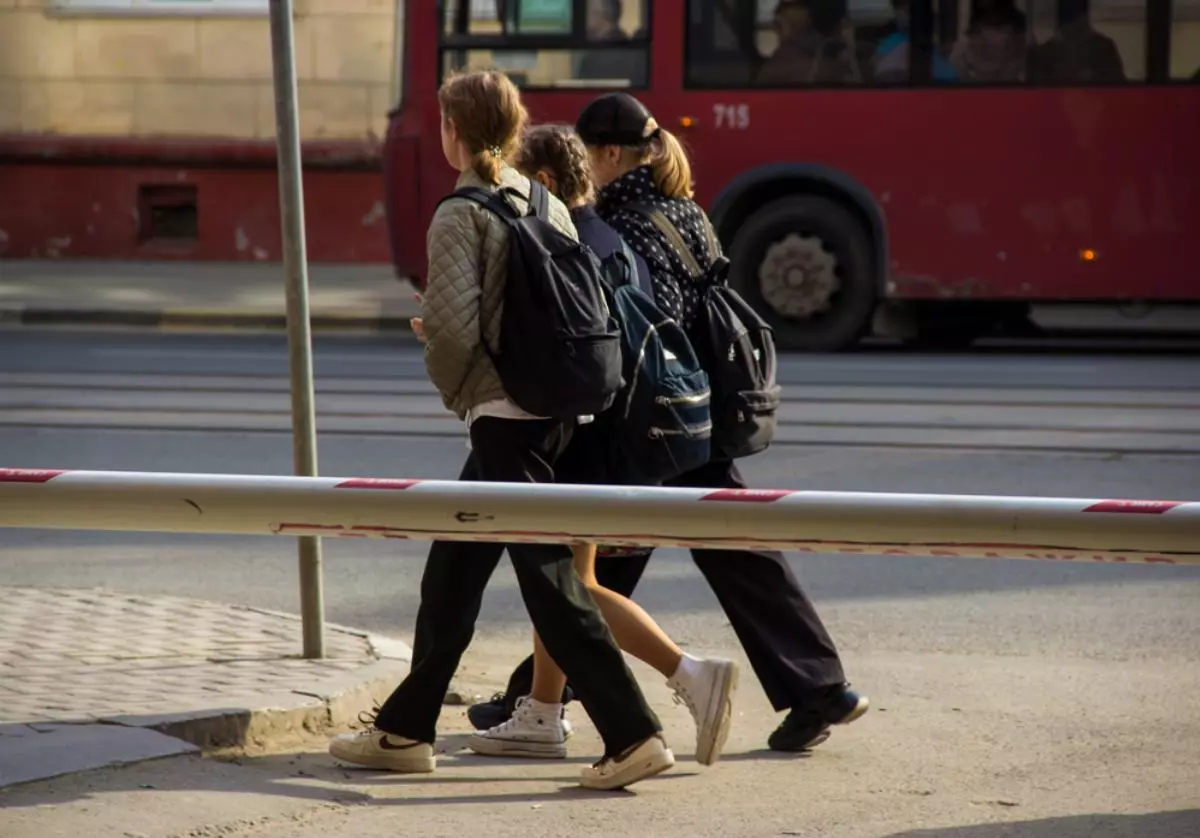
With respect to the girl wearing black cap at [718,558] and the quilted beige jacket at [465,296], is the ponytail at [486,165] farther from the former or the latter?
the girl wearing black cap at [718,558]

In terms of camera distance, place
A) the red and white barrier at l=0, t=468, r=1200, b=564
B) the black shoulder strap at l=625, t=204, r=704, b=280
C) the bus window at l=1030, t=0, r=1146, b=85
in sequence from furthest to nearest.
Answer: the bus window at l=1030, t=0, r=1146, b=85 < the black shoulder strap at l=625, t=204, r=704, b=280 < the red and white barrier at l=0, t=468, r=1200, b=564

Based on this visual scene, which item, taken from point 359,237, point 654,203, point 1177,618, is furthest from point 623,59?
point 654,203

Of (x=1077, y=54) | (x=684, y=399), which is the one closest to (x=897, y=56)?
(x=1077, y=54)

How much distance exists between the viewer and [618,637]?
5.11 m

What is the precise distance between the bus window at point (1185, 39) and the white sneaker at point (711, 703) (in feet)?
33.8

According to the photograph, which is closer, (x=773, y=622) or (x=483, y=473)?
(x=483, y=473)

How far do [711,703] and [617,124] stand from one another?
139 cm

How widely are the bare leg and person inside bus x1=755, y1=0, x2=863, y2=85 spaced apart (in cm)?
1009

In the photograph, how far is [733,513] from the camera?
371 centimetres

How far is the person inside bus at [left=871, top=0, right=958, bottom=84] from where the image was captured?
14547 mm

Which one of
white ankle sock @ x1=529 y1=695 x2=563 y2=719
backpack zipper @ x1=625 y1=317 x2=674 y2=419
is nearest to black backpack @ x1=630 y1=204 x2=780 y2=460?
backpack zipper @ x1=625 y1=317 x2=674 y2=419

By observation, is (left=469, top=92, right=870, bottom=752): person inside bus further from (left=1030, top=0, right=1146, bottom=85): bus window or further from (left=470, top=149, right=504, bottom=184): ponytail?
(left=1030, top=0, right=1146, bottom=85): bus window

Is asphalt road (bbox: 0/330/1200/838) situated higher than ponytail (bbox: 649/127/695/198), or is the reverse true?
ponytail (bbox: 649/127/695/198)

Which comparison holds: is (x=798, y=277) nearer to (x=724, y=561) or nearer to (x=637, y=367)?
(x=724, y=561)
